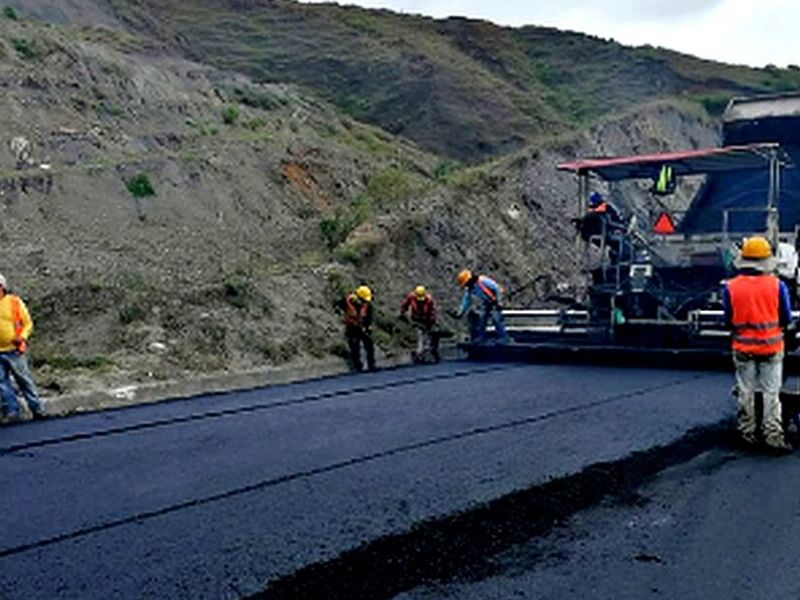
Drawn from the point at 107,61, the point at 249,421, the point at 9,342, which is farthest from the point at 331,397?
the point at 107,61

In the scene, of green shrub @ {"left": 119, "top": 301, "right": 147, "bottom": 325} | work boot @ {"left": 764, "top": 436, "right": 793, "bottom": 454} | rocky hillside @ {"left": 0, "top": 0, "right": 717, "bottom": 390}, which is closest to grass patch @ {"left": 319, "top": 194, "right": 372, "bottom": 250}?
rocky hillside @ {"left": 0, "top": 0, "right": 717, "bottom": 390}

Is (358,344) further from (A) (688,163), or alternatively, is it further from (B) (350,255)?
(A) (688,163)

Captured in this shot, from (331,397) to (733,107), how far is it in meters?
7.35

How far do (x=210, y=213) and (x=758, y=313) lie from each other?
16.3 meters

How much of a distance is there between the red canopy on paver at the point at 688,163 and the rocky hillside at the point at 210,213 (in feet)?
7.80

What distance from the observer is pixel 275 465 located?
6.82 m

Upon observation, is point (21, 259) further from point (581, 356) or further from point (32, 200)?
point (581, 356)

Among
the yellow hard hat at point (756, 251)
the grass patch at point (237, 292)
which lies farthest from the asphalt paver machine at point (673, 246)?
the yellow hard hat at point (756, 251)

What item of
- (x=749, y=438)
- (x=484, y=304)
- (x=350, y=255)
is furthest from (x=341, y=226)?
(x=749, y=438)

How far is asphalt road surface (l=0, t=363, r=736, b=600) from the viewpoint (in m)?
4.57

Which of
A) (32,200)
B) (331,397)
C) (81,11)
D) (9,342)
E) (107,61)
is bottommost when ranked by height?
(331,397)

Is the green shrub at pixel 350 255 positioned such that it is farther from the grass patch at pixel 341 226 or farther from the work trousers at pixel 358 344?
the work trousers at pixel 358 344

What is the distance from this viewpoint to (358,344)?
13.6 metres

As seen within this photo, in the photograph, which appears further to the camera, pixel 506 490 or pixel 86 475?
pixel 86 475
